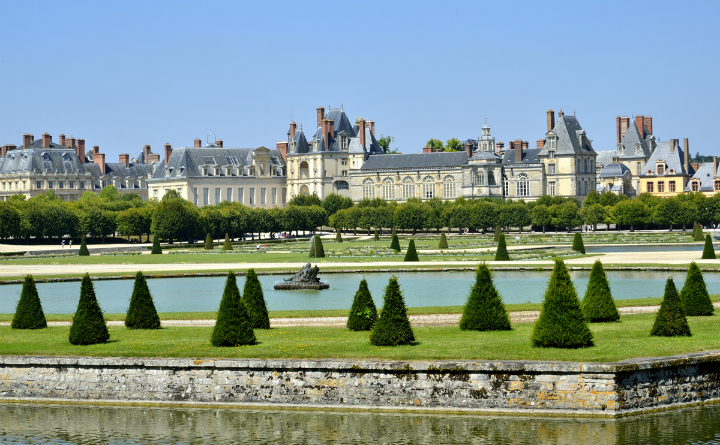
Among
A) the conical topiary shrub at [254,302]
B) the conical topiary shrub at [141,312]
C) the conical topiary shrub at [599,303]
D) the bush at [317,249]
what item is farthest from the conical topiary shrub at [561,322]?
the bush at [317,249]

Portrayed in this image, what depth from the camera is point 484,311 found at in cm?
1611

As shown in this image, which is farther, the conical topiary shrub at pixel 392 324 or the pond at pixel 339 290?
the pond at pixel 339 290

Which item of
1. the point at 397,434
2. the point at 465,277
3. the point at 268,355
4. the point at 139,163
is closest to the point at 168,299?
the point at 465,277

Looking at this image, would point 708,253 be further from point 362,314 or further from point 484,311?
point 362,314

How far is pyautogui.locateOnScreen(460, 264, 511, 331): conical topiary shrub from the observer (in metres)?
16.1

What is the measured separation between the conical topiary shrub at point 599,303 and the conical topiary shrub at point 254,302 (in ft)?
17.8

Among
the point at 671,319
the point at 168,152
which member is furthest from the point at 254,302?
the point at 168,152

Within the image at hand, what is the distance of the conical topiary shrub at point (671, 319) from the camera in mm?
15047

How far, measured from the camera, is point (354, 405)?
43.3 feet

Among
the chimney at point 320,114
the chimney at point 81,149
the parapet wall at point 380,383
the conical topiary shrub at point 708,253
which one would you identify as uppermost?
the chimney at point 320,114

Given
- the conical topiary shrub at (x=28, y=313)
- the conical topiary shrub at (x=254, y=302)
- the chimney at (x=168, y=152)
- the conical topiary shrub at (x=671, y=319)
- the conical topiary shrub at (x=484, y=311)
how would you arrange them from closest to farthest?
the conical topiary shrub at (x=671, y=319) < the conical topiary shrub at (x=484, y=311) < the conical topiary shrub at (x=254, y=302) < the conical topiary shrub at (x=28, y=313) < the chimney at (x=168, y=152)

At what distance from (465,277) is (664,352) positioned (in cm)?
1705

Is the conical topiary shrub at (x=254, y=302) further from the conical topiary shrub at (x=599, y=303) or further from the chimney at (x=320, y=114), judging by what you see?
the chimney at (x=320, y=114)

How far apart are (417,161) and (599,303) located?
8104 centimetres
